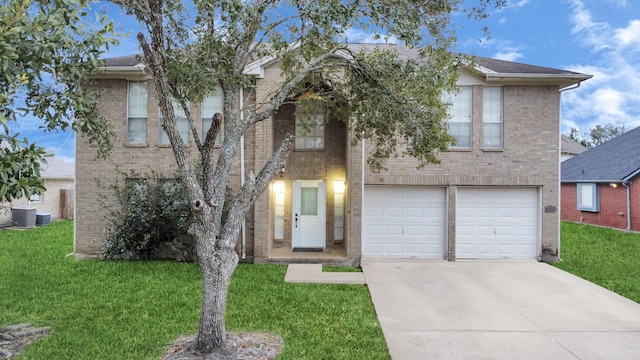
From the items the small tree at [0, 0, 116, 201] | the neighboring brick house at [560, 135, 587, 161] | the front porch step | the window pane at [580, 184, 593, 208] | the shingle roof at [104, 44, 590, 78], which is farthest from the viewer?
the neighboring brick house at [560, 135, 587, 161]

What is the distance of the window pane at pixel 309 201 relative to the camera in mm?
12500

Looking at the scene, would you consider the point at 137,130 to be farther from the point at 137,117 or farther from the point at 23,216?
the point at 23,216

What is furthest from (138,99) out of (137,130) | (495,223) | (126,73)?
(495,223)

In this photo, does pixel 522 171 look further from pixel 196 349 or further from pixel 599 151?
pixel 599 151

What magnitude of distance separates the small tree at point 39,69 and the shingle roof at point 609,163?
21381 mm

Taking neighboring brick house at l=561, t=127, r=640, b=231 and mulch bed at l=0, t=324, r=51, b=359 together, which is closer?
mulch bed at l=0, t=324, r=51, b=359

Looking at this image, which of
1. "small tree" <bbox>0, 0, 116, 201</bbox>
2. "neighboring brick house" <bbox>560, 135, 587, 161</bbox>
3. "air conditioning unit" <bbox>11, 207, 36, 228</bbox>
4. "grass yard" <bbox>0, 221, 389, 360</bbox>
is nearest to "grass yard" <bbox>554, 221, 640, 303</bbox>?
"grass yard" <bbox>0, 221, 389, 360</bbox>

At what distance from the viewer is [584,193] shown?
20.8 m

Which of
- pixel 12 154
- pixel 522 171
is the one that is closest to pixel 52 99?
pixel 12 154

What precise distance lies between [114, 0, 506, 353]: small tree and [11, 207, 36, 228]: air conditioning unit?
1762cm

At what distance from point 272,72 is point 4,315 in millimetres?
8053

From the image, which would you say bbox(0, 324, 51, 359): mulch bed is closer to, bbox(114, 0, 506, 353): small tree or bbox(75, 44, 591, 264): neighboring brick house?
bbox(114, 0, 506, 353): small tree

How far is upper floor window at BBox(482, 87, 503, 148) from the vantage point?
37.5 ft

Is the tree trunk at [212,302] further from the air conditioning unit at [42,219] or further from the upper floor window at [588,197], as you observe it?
the upper floor window at [588,197]
